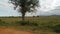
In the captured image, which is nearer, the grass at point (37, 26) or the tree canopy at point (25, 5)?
the grass at point (37, 26)

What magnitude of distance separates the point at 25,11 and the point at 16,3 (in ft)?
10.8

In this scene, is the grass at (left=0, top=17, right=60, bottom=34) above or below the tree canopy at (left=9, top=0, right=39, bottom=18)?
below

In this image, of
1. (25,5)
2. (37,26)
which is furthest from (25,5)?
(37,26)

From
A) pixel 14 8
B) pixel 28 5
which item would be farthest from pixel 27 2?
pixel 14 8

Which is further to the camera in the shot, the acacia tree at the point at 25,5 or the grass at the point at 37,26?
the acacia tree at the point at 25,5

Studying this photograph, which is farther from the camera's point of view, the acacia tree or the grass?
the acacia tree

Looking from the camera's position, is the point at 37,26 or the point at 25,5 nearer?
the point at 37,26

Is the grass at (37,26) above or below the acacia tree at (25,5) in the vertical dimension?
below

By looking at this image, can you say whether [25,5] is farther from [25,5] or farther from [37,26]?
[37,26]

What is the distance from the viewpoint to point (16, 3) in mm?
48531

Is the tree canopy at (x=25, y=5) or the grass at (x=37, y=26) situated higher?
the tree canopy at (x=25, y=5)

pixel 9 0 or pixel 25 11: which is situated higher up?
pixel 9 0

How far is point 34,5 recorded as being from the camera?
4850 centimetres

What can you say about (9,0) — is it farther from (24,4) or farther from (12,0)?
(24,4)
